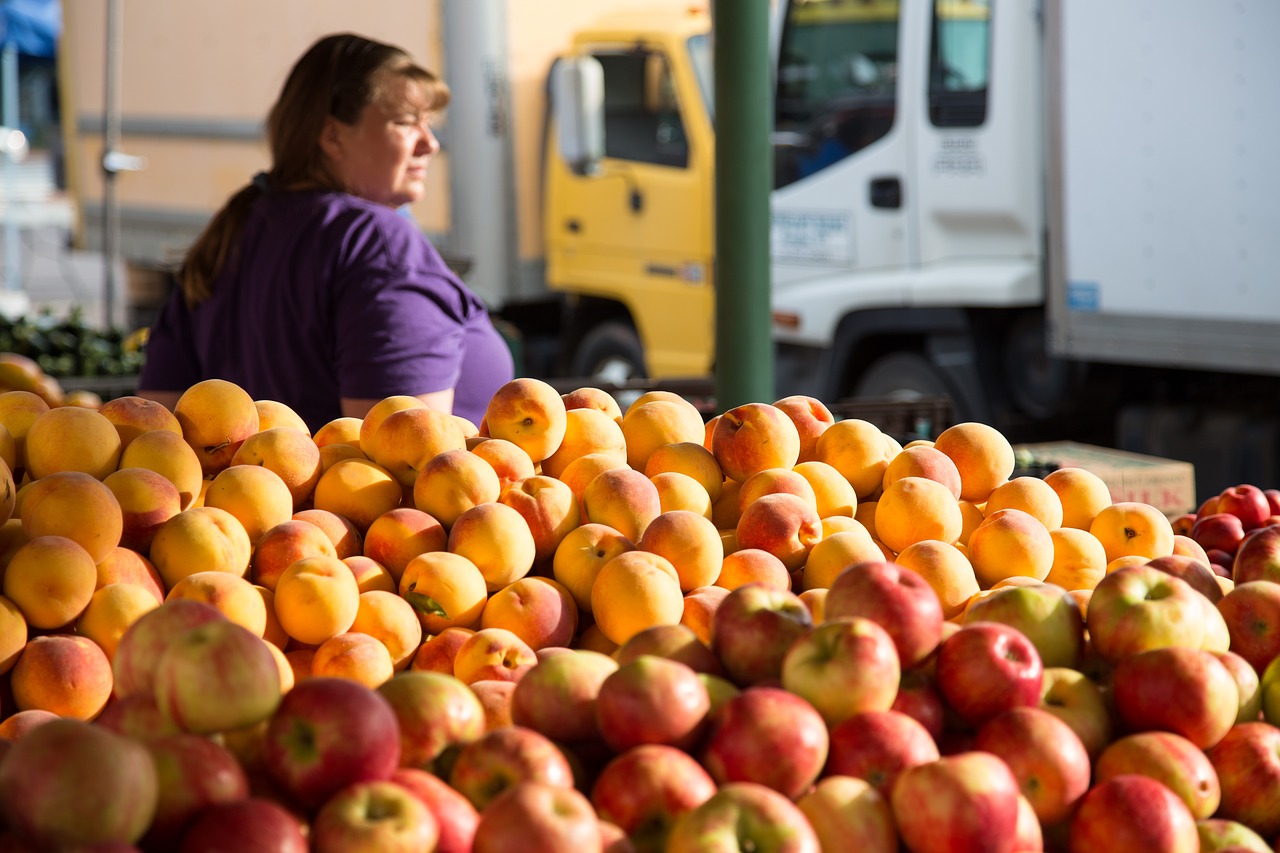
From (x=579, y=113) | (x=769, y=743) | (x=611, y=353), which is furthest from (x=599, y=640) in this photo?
(x=611, y=353)

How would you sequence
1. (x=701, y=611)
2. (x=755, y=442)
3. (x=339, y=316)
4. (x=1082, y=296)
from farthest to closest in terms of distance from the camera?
(x=1082, y=296) < (x=339, y=316) < (x=755, y=442) < (x=701, y=611)

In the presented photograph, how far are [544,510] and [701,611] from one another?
0.31m

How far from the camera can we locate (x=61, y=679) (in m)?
1.50

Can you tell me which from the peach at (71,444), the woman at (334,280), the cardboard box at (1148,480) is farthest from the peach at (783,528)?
the cardboard box at (1148,480)

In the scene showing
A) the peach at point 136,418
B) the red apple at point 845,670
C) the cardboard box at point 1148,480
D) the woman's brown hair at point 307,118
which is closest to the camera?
the red apple at point 845,670

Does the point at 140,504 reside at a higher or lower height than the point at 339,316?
lower

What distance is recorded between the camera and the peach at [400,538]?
5.84ft

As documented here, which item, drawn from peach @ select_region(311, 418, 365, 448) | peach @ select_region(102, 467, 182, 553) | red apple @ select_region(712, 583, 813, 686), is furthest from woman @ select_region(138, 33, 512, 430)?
red apple @ select_region(712, 583, 813, 686)

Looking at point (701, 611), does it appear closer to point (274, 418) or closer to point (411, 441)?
point (411, 441)

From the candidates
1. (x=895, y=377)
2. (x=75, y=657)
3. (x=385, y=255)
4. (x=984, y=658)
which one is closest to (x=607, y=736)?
(x=984, y=658)

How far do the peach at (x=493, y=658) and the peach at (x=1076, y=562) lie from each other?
726mm

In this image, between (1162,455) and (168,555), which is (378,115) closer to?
(168,555)

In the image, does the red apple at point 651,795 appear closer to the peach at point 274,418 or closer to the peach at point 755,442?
the peach at point 755,442

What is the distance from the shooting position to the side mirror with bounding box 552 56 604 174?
682 centimetres
